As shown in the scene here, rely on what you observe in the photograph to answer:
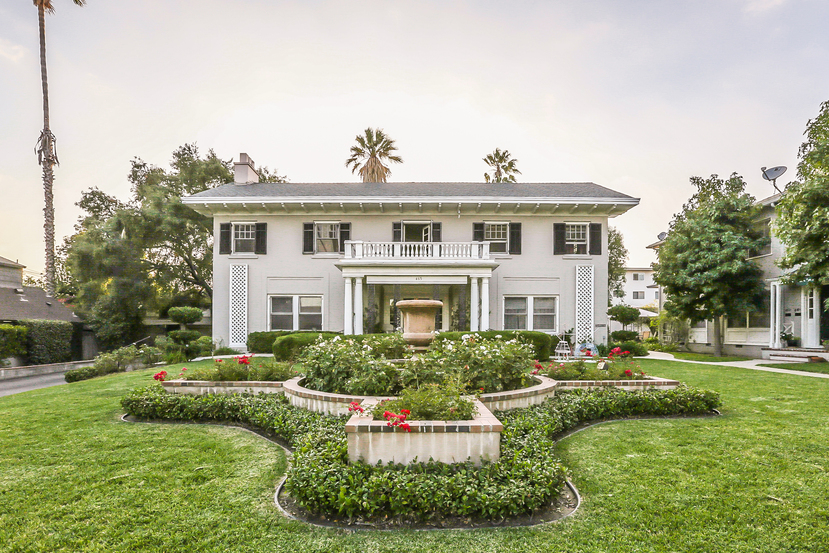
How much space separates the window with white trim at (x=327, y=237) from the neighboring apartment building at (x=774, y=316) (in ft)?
53.3

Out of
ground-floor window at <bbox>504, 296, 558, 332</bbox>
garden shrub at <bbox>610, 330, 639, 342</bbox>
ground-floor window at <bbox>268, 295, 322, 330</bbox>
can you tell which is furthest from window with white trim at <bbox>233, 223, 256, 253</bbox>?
garden shrub at <bbox>610, 330, 639, 342</bbox>

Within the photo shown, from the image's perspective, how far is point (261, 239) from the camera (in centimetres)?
1739

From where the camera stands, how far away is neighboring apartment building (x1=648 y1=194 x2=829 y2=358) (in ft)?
53.5

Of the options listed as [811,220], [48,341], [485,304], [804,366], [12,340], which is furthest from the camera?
[48,341]

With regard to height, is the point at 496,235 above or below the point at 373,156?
below

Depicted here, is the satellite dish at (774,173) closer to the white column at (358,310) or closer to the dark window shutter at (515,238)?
the dark window shutter at (515,238)

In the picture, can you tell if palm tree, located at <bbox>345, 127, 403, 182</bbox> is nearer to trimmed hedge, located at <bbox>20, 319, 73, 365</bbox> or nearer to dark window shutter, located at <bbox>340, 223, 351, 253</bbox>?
→ dark window shutter, located at <bbox>340, 223, 351, 253</bbox>

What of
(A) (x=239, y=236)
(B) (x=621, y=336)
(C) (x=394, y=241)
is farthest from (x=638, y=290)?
(A) (x=239, y=236)

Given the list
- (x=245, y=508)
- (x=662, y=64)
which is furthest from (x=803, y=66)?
(x=245, y=508)

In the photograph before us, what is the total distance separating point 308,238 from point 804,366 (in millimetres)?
17771

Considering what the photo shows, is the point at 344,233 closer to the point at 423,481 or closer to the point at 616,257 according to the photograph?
the point at 423,481

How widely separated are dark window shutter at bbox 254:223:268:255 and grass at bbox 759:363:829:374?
18.5 m

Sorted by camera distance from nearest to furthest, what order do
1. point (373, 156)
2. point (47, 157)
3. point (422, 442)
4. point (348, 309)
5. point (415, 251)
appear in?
1. point (422, 442)
2. point (348, 309)
3. point (415, 251)
4. point (47, 157)
5. point (373, 156)

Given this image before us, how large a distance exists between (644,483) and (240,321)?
16194 millimetres
